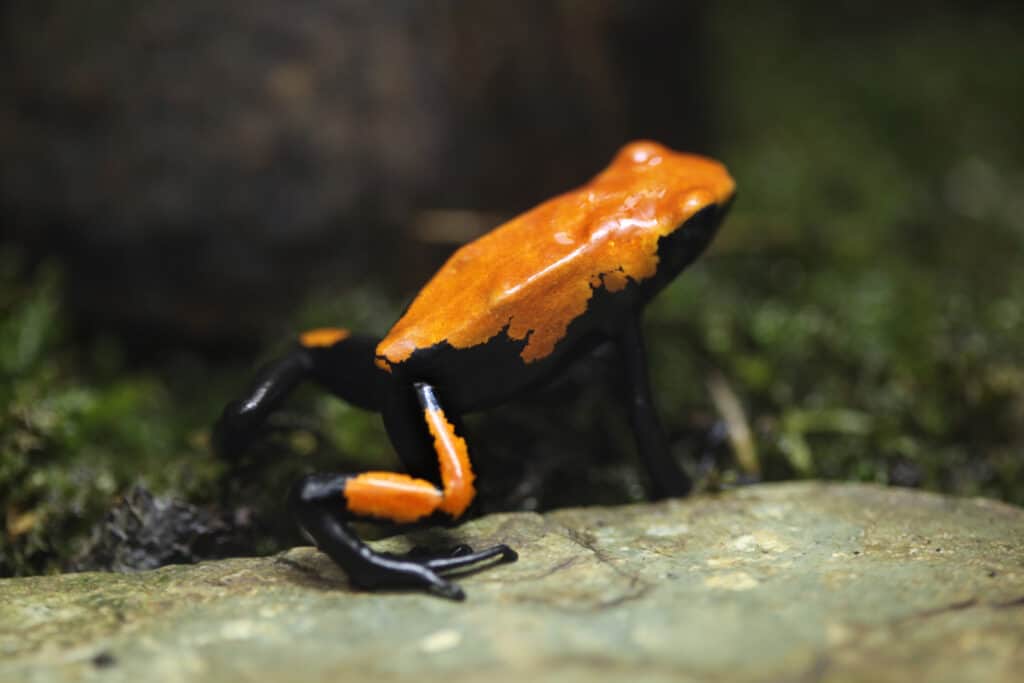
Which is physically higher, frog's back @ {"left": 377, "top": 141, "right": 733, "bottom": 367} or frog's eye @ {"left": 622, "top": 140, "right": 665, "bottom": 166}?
frog's eye @ {"left": 622, "top": 140, "right": 665, "bottom": 166}

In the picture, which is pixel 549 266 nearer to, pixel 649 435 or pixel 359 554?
pixel 649 435

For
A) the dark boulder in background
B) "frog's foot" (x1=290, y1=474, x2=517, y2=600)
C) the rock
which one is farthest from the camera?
the dark boulder in background

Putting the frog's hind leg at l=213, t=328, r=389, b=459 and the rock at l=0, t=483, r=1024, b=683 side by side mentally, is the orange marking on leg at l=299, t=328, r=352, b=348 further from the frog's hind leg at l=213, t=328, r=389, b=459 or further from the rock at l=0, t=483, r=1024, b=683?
the rock at l=0, t=483, r=1024, b=683

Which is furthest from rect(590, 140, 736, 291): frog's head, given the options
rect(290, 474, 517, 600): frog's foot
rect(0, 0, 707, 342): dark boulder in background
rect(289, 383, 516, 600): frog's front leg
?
rect(0, 0, 707, 342): dark boulder in background

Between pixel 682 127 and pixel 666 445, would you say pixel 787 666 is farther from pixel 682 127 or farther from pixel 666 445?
pixel 682 127

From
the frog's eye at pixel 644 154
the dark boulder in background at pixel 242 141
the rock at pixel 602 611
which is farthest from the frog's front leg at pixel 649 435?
the dark boulder in background at pixel 242 141

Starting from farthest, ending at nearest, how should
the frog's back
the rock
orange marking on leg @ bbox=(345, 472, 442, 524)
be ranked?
the frog's back < orange marking on leg @ bbox=(345, 472, 442, 524) < the rock

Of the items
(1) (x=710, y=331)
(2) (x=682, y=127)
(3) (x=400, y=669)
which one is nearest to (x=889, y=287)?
(1) (x=710, y=331)
